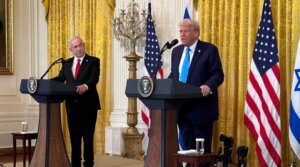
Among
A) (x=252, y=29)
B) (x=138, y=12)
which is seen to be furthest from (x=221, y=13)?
(x=138, y=12)

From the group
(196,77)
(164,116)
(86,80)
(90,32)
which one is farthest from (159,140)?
(90,32)

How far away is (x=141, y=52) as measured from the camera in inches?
294

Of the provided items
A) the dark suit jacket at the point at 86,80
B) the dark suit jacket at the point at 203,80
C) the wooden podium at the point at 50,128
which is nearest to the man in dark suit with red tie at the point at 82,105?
the dark suit jacket at the point at 86,80

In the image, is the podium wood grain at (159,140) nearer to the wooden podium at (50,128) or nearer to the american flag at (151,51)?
the wooden podium at (50,128)

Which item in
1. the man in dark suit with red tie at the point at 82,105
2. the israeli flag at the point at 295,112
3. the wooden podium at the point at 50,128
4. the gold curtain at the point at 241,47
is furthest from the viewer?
the man in dark suit with red tie at the point at 82,105

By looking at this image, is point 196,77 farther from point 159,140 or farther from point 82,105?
point 82,105

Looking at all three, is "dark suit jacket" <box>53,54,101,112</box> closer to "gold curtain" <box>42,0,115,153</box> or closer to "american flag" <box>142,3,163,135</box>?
"american flag" <box>142,3,163,135</box>

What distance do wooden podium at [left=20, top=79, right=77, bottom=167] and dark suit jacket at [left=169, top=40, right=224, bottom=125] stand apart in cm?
140

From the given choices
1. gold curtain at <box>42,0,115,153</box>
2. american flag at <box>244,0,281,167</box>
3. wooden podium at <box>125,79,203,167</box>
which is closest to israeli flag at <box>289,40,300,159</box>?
american flag at <box>244,0,281,167</box>

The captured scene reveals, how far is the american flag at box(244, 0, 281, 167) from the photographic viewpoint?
5.26m

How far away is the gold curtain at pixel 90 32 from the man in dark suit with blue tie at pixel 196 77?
11.5 ft

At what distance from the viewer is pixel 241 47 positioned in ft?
19.2

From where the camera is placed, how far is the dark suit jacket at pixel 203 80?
4457mm

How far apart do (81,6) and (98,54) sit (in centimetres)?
99
